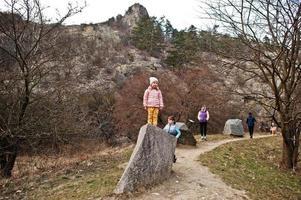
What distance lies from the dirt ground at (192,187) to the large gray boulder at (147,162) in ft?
0.98

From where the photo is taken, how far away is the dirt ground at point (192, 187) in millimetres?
11273

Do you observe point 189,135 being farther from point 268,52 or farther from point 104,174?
point 104,174

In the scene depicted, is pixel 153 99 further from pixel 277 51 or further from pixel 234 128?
pixel 234 128

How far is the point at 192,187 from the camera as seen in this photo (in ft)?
39.8

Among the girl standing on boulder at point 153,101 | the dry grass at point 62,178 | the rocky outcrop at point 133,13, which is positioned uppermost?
the rocky outcrop at point 133,13

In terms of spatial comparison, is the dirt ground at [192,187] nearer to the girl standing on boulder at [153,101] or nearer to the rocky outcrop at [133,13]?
the girl standing on boulder at [153,101]

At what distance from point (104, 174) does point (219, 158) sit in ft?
18.5

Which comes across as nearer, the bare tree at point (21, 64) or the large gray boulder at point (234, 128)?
the bare tree at point (21, 64)

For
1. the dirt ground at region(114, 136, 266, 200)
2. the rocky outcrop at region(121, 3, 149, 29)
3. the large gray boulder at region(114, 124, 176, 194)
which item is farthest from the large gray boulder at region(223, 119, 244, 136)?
the rocky outcrop at region(121, 3, 149, 29)

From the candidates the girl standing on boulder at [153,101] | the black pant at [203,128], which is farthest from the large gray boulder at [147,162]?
the black pant at [203,128]

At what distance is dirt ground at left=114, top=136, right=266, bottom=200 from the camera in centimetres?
1127

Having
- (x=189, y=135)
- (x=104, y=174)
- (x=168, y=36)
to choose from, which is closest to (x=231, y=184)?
(x=104, y=174)

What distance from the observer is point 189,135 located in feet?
68.7

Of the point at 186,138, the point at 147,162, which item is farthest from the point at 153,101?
the point at 186,138
